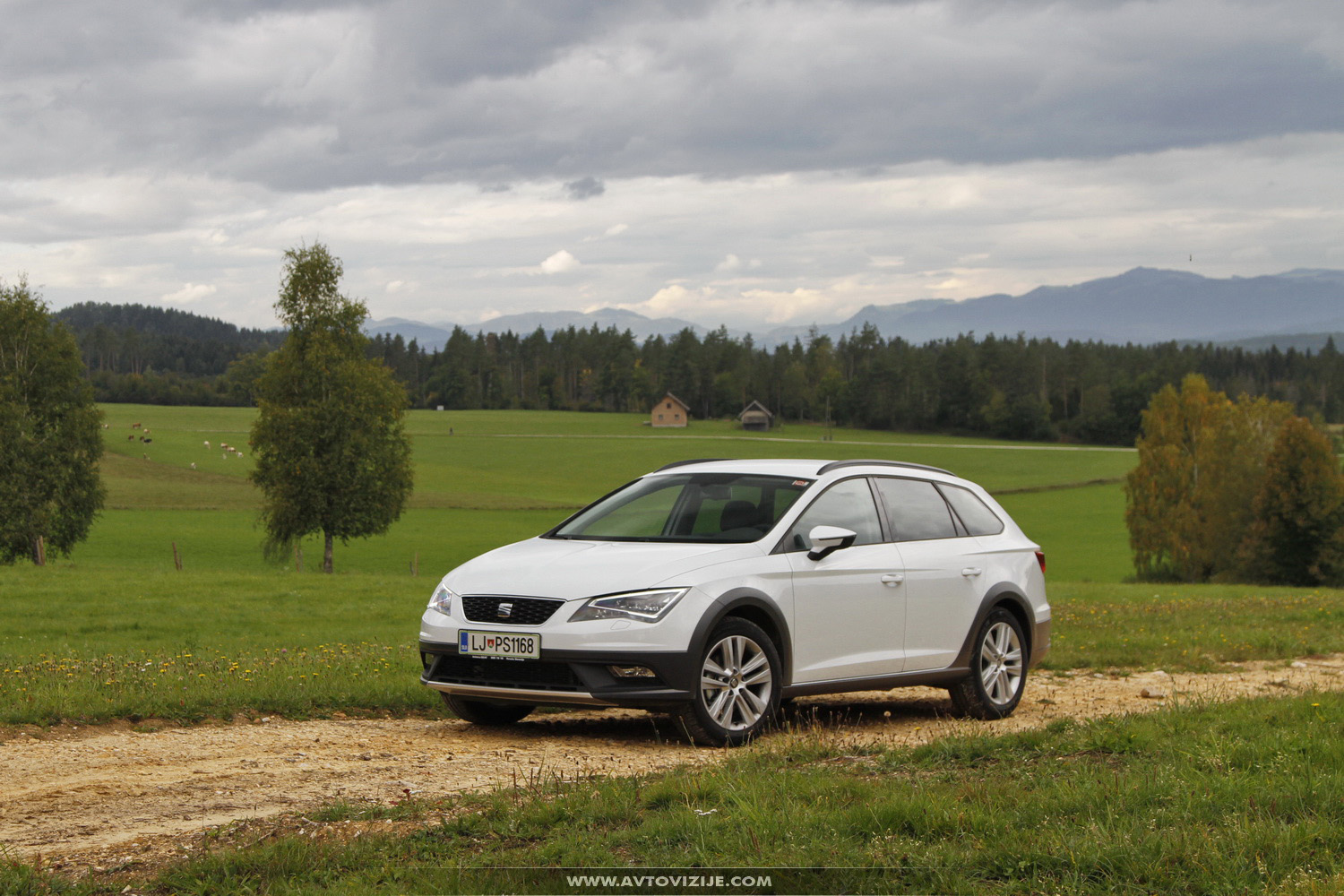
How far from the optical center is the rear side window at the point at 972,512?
31.6 feet

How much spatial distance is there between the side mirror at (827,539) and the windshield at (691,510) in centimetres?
32

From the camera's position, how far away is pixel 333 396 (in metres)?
38.6

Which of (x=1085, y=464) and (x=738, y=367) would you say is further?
(x=738, y=367)

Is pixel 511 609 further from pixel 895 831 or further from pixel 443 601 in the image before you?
pixel 895 831

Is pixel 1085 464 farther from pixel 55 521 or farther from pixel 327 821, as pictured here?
pixel 327 821

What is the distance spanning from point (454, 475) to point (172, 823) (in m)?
→ 82.5

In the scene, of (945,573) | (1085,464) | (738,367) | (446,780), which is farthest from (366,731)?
(738,367)

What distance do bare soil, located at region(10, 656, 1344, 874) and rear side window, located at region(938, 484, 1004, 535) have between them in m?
1.51

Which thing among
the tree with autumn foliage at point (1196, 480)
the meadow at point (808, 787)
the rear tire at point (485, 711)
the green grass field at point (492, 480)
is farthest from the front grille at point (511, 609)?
the tree with autumn foliage at point (1196, 480)

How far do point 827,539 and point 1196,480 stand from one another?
64986mm

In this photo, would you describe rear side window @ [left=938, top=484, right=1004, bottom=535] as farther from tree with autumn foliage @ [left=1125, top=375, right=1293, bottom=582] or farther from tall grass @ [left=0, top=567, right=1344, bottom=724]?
tree with autumn foliage @ [left=1125, top=375, right=1293, bottom=582]

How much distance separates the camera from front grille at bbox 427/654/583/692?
712cm

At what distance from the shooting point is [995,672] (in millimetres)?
9344

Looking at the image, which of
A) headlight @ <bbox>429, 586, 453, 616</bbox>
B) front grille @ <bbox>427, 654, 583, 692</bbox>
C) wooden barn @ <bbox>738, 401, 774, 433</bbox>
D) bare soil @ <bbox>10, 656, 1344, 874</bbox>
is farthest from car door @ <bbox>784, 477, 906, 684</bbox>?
wooden barn @ <bbox>738, 401, 774, 433</bbox>
